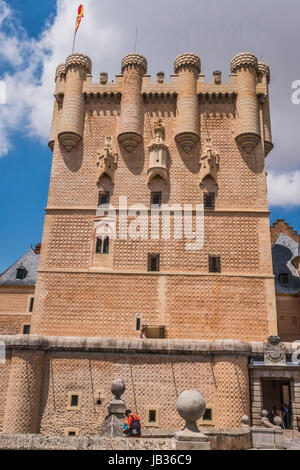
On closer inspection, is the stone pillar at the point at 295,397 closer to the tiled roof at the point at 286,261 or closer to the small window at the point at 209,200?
the small window at the point at 209,200

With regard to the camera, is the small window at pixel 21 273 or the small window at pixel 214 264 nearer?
the small window at pixel 214 264

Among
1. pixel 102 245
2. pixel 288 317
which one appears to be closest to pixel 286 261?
pixel 288 317

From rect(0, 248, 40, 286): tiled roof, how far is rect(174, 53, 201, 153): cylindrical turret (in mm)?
14129

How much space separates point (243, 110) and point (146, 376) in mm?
15098

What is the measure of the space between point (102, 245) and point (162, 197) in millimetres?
4136

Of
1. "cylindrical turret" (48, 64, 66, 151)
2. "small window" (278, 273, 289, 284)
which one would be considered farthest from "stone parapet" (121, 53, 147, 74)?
"small window" (278, 273, 289, 284)

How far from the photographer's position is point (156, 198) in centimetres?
2198

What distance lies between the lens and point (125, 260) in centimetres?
2094

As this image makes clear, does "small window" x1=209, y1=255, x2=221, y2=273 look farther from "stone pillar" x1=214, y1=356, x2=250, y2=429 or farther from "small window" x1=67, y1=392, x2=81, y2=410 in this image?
"small window" x1=67, y1=392, x2=81, y2=410

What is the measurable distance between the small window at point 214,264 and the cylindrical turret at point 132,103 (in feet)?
25.0

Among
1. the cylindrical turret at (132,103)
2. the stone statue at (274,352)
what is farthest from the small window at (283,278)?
the cylindrical turret at (132,103)

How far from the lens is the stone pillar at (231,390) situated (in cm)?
1434

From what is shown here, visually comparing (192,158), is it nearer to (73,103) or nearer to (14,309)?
(73,103)

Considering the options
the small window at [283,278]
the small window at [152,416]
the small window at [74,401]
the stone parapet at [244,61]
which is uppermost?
the stone parapet at [244,61]
